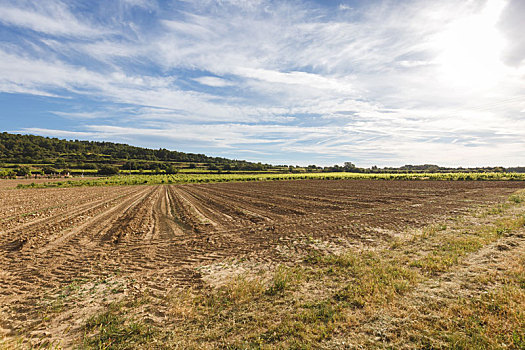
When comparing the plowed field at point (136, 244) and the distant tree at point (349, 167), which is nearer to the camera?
the plowed field at point (136, 244)

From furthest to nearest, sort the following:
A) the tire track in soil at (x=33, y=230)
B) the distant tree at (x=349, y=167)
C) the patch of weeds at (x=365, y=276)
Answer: the distant tree at (x=349, y=167) < the tire track in soil at (x=33, y=230) < the patch of weeds at (x=365, y=276)

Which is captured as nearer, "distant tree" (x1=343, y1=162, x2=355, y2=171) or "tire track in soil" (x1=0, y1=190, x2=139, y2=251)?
"tire track in soil" (x1=0, y1=190, x2=139, y2=251)

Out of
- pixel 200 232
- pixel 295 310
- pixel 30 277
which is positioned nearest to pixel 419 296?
pixel 295 310

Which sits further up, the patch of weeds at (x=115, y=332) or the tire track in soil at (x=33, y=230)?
the patch of weeds at (x=115, y=332)

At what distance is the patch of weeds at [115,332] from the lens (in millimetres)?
4473

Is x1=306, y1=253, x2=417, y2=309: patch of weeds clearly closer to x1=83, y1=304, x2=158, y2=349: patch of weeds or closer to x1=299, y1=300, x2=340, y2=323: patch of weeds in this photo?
x1=299, y1=300, x2=340, y2=323: patch of weeds

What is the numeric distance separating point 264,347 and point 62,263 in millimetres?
9075

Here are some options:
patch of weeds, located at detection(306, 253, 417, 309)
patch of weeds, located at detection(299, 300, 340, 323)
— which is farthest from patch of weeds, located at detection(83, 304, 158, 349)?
patch of weeds, located at detection(306, 253, 417, 309)

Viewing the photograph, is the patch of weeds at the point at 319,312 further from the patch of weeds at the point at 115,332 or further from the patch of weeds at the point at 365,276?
the patch of weeds at the point at 115,332

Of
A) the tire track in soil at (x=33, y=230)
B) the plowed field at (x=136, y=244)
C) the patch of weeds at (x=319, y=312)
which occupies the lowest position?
the tire track in soil at (x=33, y=230)

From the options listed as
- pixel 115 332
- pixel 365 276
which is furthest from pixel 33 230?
pixel 365 276

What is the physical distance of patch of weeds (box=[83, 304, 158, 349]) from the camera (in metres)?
4.47

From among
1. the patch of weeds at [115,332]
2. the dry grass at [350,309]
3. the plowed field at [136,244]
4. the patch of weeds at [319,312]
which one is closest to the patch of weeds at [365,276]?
the dry grass at [350,309]

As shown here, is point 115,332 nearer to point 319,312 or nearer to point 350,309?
point 319,312
